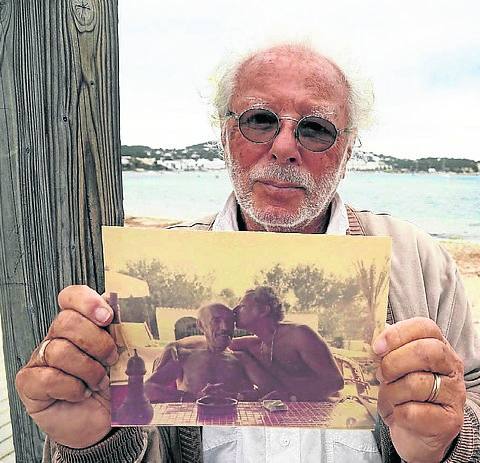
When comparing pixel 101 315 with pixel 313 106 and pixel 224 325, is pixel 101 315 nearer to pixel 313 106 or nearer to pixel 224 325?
pixel 224 325

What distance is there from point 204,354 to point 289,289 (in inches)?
8.1

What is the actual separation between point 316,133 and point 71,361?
809 millimetres

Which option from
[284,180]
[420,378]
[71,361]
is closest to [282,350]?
[420,378]

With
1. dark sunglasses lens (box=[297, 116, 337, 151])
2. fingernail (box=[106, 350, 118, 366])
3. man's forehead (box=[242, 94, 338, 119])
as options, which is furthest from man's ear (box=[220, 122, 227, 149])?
fingernail (box=[106, 350, 118, 366])

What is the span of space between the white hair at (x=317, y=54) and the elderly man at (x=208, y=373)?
29.6 inches

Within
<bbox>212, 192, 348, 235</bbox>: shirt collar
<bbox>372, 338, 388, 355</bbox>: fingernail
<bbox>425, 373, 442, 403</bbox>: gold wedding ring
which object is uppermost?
<bbox>212, 192, 348, 235</bbox>: shirt collar

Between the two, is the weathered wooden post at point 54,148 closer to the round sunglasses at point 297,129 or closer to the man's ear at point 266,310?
the round sunglasses at point 297,129

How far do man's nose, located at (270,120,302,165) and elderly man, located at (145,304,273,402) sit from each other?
52 cm

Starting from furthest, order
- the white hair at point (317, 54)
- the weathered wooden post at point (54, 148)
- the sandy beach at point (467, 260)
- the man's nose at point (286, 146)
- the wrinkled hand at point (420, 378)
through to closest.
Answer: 1. the sandy beach at point (467, 260)
2. the white hair at point (317, 54)
3. the man's nose at point (286, 146)
4. the weathered wooden post at point (54, 148)
5. the wrinkled hand at point (420, 378)

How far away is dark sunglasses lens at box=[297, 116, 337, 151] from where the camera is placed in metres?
1.47

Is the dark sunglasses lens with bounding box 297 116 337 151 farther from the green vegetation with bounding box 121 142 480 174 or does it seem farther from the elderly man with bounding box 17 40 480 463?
the green vegetation with bounding box 121 142 480 174

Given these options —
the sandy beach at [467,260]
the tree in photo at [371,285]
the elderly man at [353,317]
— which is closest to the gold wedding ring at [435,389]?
the elderly man at [353,317]

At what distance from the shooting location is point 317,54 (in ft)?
5.14

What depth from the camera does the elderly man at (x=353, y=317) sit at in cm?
105
